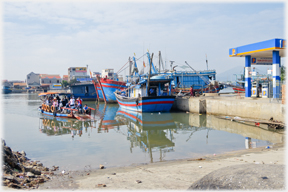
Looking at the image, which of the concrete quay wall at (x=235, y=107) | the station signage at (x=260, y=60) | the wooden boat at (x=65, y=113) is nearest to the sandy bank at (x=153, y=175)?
the concrete quay wall at (x=235, y=107)

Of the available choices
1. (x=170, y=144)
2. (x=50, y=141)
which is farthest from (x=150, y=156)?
(x=50, y=141)

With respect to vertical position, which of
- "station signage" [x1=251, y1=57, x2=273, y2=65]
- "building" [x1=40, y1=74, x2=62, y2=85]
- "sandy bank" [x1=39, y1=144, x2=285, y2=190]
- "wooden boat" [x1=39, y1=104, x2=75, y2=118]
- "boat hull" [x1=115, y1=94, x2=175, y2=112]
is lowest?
"sandy bank" [x1=39, y1=144, x2=285, y2=190]

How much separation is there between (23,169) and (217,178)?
5.95 metres

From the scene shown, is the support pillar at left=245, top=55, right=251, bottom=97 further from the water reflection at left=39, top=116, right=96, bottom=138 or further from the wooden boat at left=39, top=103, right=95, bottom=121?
the wooden boat at left=39, top=103, right=95, bottom=121

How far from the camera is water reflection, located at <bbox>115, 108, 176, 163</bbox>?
40.2ft

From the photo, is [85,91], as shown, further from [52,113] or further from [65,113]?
[65,113]

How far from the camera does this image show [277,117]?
15.4 m

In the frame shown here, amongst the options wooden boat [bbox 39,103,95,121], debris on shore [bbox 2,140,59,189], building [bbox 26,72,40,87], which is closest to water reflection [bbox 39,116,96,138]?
wooden boat [bbox 39,103,95,121]

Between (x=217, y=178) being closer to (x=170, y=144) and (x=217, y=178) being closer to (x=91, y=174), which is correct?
(x=91, y=174)

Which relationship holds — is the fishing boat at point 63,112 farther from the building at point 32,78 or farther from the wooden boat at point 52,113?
the building at point 32,78

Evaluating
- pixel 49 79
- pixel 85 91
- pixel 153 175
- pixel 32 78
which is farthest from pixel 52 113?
pixel 32 78

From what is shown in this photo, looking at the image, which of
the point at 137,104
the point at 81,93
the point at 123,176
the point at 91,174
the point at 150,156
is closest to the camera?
the point at 123,176

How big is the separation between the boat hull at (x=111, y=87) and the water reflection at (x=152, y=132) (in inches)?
484

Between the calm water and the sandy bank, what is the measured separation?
1.49 m
